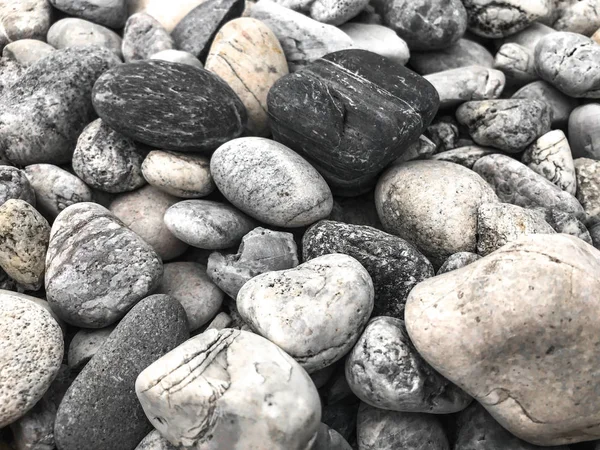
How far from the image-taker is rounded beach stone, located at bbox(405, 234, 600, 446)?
2.06 metres

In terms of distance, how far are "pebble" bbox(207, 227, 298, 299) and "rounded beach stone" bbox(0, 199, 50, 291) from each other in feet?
2.70

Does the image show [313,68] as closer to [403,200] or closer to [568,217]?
[403,200]

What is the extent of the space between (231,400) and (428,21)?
2.66m

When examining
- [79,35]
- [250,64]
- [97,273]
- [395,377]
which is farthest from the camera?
[79,35]

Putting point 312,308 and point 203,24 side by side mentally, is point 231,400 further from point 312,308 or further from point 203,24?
point 203,24

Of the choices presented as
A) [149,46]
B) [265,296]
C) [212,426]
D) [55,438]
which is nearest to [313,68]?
[149,46]

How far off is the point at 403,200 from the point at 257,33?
1352mm

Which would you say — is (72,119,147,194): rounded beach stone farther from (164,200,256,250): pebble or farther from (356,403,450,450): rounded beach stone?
→ (356,403,450,450): rounded beach stone

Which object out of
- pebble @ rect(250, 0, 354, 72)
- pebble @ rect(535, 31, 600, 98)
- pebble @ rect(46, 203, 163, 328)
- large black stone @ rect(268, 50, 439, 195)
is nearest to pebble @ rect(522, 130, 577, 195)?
pebble @ rect(535, 31, 600, 98)

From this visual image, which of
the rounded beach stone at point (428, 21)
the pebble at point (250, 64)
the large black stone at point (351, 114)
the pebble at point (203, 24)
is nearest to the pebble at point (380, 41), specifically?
the rounded beach stone at point (428, 21)

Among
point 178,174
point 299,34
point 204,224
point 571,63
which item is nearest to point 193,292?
point 204,224

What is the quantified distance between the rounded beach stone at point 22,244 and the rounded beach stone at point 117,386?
0.59m

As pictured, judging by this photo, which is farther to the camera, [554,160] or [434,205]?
[554,160]

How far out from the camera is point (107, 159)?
116 inches
